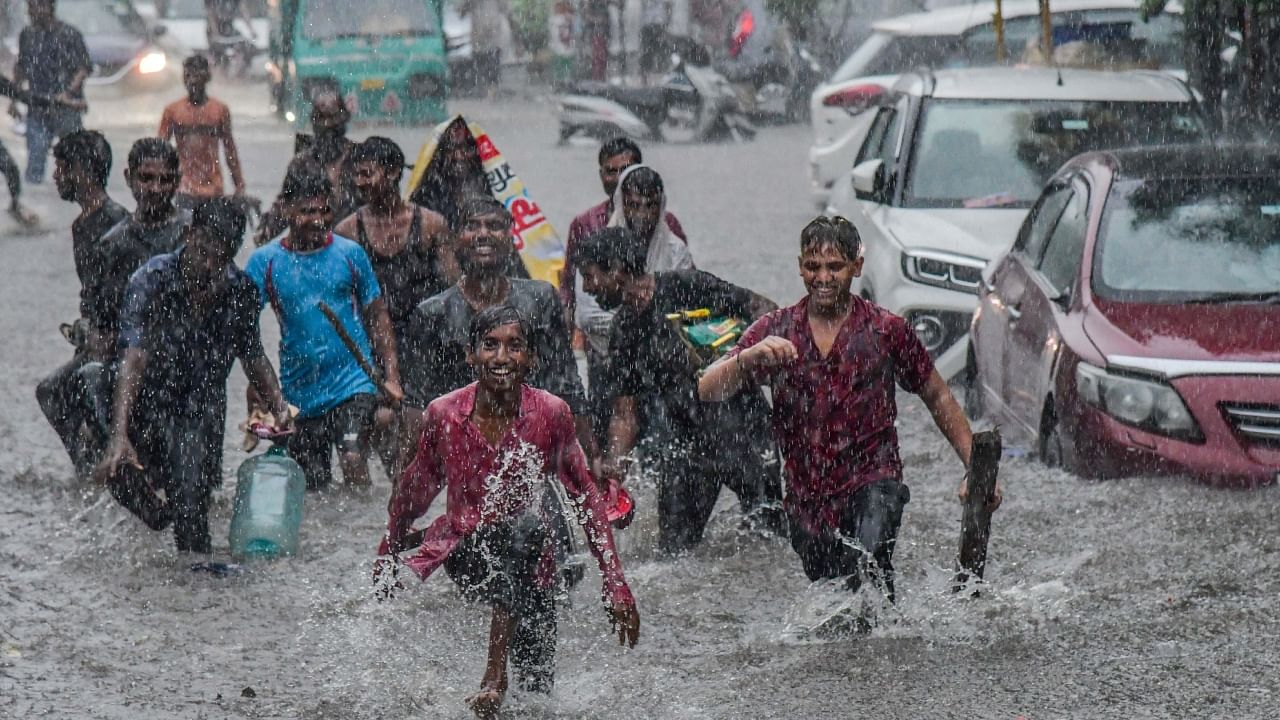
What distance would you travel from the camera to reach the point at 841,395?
19.9 ft

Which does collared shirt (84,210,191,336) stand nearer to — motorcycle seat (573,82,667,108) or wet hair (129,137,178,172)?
wet hair (129,137,178,172)

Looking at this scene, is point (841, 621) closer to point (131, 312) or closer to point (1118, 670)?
point (1118, 670)

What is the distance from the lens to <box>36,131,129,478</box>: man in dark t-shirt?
8039 mm

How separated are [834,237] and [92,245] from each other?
3.32m

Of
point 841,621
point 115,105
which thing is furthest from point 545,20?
point 841,621

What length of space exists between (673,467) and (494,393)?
2.03 meters

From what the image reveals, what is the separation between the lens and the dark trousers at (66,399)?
802 centimetres

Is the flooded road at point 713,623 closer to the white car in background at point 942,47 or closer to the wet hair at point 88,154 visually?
the wet hair at point 88,154

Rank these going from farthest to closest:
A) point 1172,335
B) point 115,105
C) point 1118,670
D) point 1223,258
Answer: point 115,105
point 1223,258
point 1172,335
point 1118,670

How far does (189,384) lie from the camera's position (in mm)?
7492

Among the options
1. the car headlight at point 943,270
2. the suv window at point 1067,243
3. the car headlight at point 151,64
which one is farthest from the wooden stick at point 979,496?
the car headlight at point 151,64

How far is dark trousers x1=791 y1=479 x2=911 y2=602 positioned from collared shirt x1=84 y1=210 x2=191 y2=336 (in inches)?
109

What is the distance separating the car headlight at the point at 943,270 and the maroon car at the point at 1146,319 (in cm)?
75

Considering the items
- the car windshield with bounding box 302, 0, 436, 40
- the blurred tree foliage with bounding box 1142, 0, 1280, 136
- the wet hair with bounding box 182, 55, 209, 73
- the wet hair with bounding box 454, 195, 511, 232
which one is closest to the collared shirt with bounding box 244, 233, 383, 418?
the wet hair with bounding box 454, 195, 511, 232
